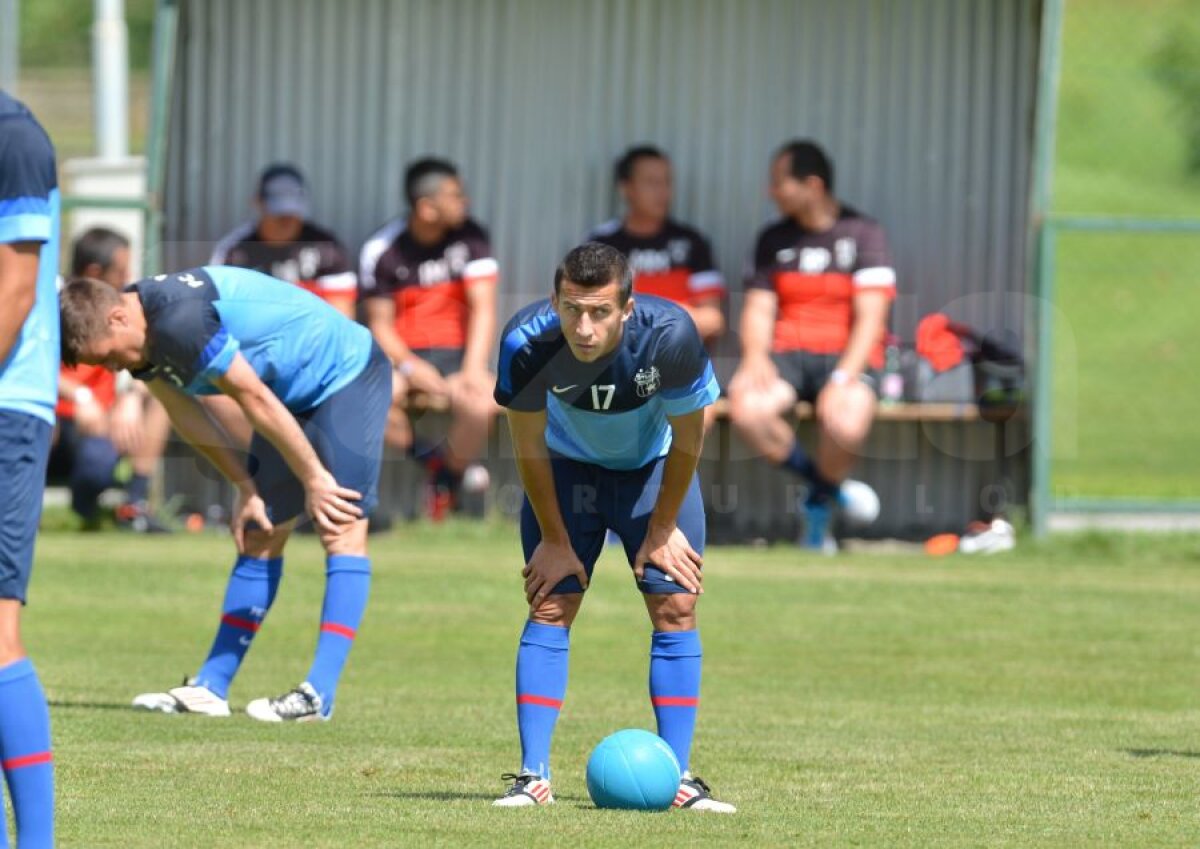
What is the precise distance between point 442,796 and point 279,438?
6.19 feet

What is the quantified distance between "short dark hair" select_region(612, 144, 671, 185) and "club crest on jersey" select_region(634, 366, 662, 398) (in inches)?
342

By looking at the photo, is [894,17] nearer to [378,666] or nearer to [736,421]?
[736,421]

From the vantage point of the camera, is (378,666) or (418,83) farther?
(418,83)

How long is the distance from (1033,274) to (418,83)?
4841mm

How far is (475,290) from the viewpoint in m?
15.6

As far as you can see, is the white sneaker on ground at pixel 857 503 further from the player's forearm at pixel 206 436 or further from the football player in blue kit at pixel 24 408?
the football player in blue kit at pixel 24 408

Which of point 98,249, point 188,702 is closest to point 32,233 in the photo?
point 188,702

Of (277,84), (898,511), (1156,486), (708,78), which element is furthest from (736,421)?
(1156,486)

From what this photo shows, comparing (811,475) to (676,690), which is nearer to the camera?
(676,690)

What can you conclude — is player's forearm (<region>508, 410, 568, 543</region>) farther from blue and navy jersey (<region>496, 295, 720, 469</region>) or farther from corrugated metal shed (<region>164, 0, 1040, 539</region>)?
corrugated metal shed (<region>164, 0, 1040, 539</region>)

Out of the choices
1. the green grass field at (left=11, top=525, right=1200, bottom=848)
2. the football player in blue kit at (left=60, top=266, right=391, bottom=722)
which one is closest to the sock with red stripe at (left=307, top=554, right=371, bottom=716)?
the football player in blue kit at (left=60, top=266, right=391, bottom=722)

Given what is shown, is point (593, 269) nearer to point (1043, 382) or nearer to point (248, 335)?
point (248, 335)

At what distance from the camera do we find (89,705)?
30.1ft

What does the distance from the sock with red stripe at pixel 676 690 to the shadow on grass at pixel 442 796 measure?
36 cm
